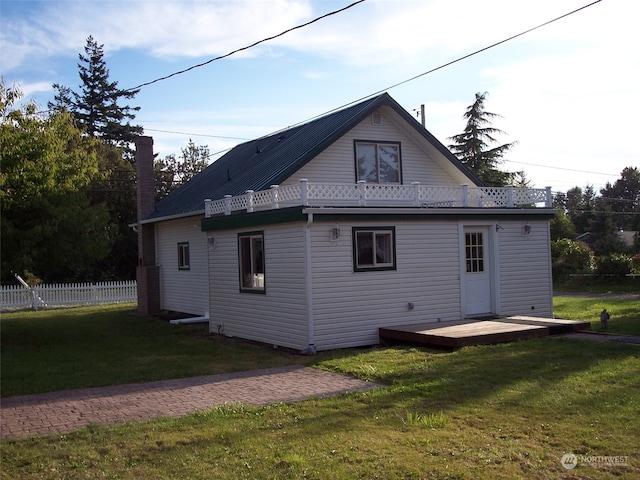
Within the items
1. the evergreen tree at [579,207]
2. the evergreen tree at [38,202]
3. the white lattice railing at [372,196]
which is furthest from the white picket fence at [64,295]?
the evergreen tree at [579,207]

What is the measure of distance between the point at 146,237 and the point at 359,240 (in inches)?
486

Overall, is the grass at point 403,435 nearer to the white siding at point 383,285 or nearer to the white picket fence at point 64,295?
the white siding at point 383,285

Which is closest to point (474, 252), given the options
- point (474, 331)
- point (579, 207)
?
point (474, 331)

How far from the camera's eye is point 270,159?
19.7 m

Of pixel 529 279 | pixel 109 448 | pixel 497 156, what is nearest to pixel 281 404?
pixel 109 448

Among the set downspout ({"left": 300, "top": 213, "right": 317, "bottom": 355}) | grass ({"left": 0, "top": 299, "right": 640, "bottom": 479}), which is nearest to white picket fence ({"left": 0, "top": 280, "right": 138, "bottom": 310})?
downspout ({"left": 300, "top": 213, "right": 317, "bottom": 355})

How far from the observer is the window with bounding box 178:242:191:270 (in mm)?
21880

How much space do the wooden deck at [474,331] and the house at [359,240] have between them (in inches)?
26.2

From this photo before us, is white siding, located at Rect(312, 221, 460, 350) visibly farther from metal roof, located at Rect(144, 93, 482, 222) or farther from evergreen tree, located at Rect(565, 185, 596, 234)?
evergreen tree, located at Rect(565, 185, 596, 234)

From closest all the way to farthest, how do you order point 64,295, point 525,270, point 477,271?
1. point 477,271
2. point 525,270
3. point 64,295

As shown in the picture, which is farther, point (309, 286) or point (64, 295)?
point (64, 295)

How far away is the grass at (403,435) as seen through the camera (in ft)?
19.8

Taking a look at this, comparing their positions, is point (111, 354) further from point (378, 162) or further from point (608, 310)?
point (608, 310)

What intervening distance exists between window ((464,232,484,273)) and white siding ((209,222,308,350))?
186 inches
